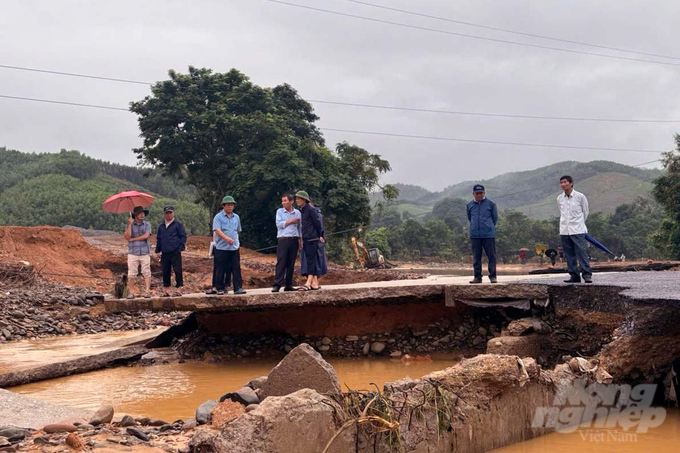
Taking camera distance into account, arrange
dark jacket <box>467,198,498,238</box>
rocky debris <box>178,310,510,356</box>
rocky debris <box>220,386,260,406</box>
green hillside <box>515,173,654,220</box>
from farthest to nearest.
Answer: green hillside <box>515,173,654,220</box> < rocky debris <box>178,310,510,356</box> < dark jacket <box>467,198,498,238</box> < rocky debris <box>220,386,260,406</box>

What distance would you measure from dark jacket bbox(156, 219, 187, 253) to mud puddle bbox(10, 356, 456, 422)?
77.6 inches

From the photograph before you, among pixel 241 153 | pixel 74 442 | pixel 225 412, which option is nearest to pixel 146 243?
pixel 225 412

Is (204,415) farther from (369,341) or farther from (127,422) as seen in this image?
(369,341)

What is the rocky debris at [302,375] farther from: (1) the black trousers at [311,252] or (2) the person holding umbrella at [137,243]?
(2) the person holding umbrella at [137,243]

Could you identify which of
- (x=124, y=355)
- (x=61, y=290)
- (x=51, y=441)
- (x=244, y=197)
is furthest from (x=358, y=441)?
(x=244, y=197)

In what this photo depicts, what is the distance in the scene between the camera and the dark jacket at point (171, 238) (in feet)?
35.6

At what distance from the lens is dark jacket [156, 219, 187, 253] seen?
10.9 meters

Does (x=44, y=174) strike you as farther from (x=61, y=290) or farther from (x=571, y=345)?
(x=571, y=345)

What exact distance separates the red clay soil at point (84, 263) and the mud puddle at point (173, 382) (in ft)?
38.7

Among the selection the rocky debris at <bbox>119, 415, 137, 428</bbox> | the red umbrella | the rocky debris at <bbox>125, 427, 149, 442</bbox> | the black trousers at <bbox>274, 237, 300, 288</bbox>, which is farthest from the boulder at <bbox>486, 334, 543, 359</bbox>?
the red umbrella

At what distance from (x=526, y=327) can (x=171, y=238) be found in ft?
19.5

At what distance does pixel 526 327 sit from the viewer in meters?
8.57

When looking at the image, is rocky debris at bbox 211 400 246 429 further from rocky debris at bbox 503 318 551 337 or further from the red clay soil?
the red clay soil

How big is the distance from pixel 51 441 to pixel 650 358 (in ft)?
19.5
